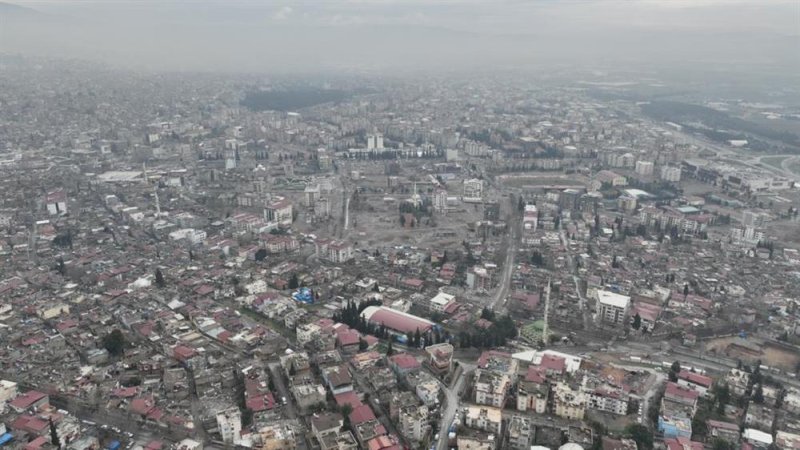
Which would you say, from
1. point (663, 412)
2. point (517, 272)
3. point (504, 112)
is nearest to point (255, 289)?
point (517, 272)

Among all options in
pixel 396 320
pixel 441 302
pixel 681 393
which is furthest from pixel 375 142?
pixel 681 393

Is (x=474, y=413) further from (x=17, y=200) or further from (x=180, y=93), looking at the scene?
(x=180, y=93)

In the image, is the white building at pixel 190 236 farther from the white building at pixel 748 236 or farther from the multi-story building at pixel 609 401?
the white building at pixel 748 236

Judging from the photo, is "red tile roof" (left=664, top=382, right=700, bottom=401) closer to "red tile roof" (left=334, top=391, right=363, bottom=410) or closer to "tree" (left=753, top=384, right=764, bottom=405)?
"tree" (left=753, top=384, right=764, bottom=405)

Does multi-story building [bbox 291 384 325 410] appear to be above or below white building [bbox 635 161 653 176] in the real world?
below

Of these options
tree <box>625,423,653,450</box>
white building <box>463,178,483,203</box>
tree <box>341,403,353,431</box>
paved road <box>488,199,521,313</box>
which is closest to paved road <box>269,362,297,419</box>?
tree <box>341,403,353,431</box>

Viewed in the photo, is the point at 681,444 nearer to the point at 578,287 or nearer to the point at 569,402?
the point at 569,402
